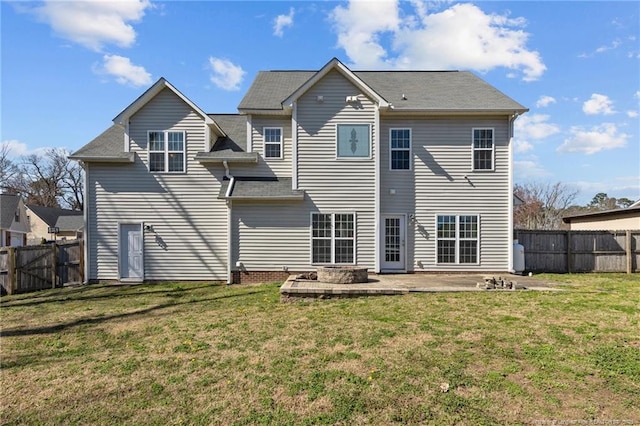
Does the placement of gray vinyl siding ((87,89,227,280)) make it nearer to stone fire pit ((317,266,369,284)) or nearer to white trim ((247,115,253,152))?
white trim ((247,115,253,152))

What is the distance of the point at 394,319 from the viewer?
748 cm

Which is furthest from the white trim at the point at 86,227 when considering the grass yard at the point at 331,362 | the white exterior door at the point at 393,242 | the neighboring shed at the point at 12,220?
the neighboring shed at the point at 12,220

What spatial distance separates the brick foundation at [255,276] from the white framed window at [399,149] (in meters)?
5.55

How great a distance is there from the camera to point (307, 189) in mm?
12656

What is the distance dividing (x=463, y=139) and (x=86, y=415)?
42.2ft

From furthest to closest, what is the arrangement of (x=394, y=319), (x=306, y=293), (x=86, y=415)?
(x=306, y=293) < (x=394, y=319) < (x=86, y=415)

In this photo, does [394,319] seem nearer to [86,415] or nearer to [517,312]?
[517,312]

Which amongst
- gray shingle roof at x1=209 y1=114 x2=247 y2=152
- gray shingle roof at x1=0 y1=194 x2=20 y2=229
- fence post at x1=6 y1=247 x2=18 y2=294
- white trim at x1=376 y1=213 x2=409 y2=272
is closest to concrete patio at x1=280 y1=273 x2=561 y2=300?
A: white trim at x1=376 y1=213 x2=409 y2=272

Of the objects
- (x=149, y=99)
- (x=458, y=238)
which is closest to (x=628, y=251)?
(x=458, y=238)

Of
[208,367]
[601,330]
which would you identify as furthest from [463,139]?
[208,367]

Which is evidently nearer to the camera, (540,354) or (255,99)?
(540,354)

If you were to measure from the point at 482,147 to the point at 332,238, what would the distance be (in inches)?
253

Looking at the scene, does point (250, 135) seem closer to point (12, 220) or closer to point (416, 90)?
point (416, 90)

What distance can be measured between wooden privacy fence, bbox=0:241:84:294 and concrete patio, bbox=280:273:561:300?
28.2ft
